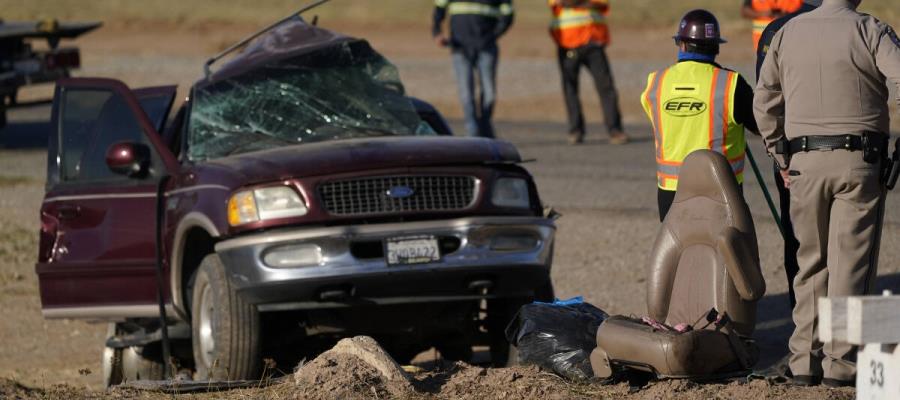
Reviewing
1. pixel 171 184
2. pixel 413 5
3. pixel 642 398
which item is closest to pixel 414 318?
pixel 171 184

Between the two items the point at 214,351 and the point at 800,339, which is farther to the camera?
the point at 214,351

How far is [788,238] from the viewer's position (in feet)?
27.9

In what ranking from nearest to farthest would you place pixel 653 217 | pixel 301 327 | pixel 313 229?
pixel 313 229, pixel 301 327, pixel 653 217

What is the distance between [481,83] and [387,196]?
30.9ft

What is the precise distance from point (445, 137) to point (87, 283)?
2215 mm

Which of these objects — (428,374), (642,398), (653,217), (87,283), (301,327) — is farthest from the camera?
(653,217)

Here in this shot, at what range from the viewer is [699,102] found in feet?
26.7

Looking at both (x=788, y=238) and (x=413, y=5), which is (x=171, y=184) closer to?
(x=788, y=238)

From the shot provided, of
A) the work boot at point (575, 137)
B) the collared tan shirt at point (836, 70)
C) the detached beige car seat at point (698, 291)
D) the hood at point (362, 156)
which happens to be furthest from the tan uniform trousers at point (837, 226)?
the work boot at point (575, 137)

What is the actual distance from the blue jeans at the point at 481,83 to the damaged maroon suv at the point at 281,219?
24.5 feet

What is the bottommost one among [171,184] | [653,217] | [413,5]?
[413,5]

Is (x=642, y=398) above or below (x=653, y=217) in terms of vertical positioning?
above

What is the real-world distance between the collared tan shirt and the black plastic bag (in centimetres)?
133

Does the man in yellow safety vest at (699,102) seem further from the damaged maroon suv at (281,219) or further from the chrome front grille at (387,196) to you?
the chrome front grille at (387,196)
